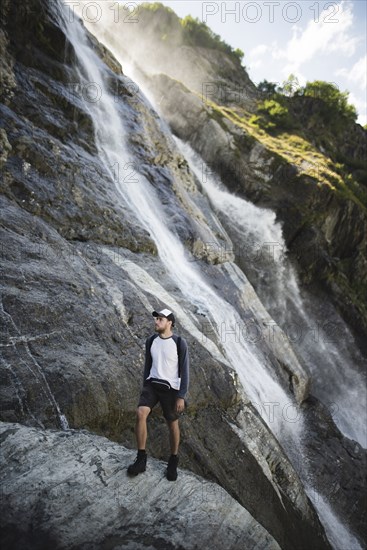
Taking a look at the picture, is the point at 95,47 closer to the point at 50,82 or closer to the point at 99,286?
the point at 50,82

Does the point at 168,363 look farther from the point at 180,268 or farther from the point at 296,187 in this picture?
the point at 296,187

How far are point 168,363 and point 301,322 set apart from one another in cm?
1957

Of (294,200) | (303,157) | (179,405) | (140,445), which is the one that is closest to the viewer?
(140,445)

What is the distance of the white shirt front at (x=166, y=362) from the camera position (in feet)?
15.2

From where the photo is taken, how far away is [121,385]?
6.57 m

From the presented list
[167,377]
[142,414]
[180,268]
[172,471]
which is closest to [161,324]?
[167,377]

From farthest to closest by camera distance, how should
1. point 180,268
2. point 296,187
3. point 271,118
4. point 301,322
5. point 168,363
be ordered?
point 271,118
point 296,187
point 301,322
point 180,268
point 168,363

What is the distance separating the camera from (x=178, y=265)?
527 inches

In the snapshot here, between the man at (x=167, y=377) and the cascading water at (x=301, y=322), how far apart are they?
1721 centimetres

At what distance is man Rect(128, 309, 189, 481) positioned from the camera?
4574 mm

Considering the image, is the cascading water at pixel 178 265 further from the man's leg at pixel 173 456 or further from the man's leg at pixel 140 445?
the man's leg at pixel 140 445

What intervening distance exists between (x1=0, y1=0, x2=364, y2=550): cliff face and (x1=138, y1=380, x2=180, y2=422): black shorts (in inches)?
27.6

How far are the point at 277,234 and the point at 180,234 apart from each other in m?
12.6

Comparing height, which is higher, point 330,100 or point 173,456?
point 330,100
